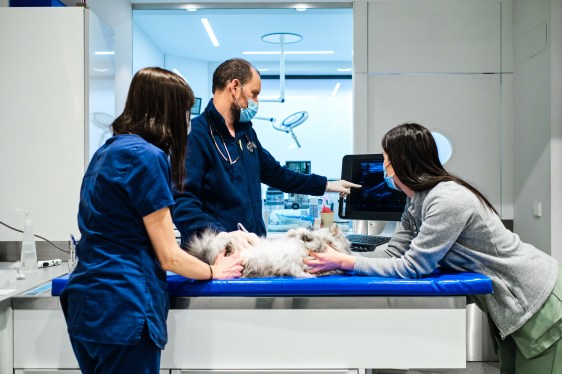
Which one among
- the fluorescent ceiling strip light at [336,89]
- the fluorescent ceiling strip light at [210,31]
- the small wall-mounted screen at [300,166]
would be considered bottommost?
the small wall-mounted screen at [300,166]

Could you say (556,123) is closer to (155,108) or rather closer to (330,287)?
(330,287)

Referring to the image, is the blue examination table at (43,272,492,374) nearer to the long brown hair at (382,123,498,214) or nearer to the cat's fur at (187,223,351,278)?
the cat's fur at (187,223,351,278)

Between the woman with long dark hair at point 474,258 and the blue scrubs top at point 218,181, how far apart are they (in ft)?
1.52

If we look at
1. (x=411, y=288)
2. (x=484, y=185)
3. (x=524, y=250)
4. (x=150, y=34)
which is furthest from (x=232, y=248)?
(x=150, y=34)

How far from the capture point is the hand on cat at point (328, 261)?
150cm

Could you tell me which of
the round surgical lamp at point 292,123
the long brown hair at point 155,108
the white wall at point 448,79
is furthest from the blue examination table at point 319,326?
the round surgical lamp at point 292,123

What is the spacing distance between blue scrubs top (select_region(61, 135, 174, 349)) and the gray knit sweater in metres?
0.66

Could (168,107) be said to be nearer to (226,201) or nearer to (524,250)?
(226,201)

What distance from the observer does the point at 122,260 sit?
45.4 inches

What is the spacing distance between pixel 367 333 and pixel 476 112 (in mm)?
2480

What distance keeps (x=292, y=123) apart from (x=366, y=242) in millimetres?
1586

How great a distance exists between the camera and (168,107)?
Answer: 4.11 feet

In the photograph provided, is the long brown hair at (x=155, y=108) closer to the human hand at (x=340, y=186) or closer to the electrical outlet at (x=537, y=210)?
the human hand at (x=340, y=186)

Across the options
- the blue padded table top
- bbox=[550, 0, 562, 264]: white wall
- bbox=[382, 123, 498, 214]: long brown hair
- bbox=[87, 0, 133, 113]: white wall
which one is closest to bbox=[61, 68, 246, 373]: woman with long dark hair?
the blue padded table top
